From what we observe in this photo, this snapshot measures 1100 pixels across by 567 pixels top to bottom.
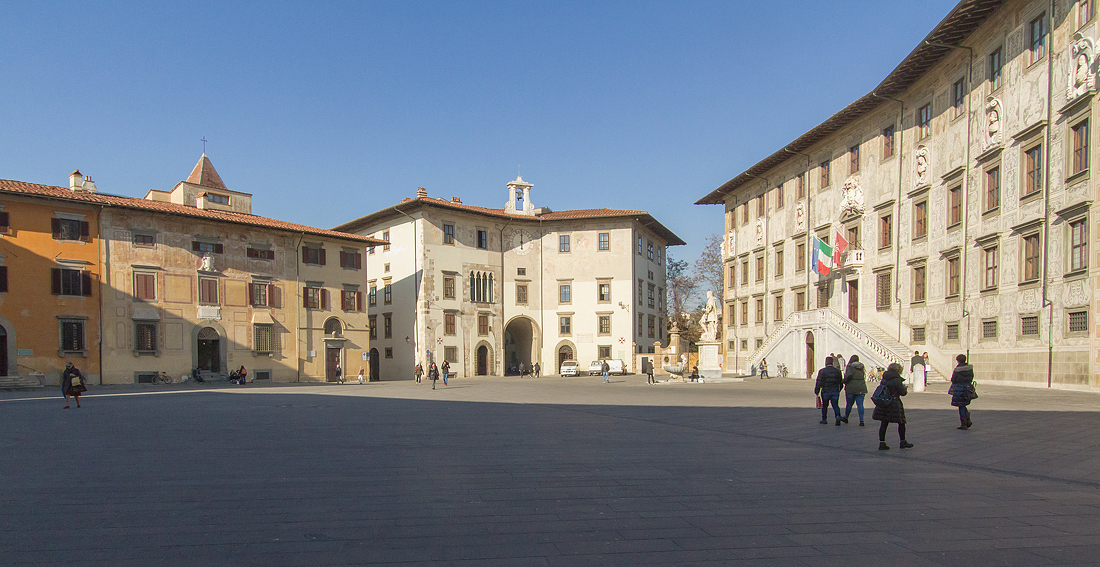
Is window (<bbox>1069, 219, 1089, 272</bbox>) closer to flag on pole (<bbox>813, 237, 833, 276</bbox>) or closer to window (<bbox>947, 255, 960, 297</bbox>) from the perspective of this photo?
window (<bbox>947, 255, 960, 297</bbox>)

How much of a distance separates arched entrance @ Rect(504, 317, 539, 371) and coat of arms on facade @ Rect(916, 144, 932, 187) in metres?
32.4

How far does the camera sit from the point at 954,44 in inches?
1149

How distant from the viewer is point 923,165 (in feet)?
105

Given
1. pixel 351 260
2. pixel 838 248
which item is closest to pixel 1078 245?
pixel 838 248

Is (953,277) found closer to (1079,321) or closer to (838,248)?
(1079,321)

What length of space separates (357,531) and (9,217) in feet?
126

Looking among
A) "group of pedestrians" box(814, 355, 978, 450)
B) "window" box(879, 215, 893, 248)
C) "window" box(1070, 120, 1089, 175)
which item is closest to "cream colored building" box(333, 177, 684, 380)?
"window" box(879, 215, 893, 248)

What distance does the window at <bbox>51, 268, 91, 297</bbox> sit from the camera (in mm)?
35000

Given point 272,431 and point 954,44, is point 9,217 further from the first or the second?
point 954,44

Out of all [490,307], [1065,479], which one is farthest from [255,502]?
[490,307]

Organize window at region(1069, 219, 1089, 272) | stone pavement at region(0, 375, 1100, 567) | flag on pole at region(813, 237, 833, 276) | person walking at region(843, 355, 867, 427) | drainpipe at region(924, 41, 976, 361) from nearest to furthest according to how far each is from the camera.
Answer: stone pavement at region(0, 375, 1100, 567) < person walking at region(843, 355, 867, 427) < window at region(1069, 219, 1089, 272) < drainpipe at region(924, 41, 976, 361) < flag on pole at region(813, 237, 833, 276)

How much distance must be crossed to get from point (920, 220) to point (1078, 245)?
9670 mm

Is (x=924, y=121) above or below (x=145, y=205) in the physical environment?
above

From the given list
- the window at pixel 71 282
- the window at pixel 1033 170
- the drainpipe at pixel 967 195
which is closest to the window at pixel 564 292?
the drainpipe at pixel 967 195
